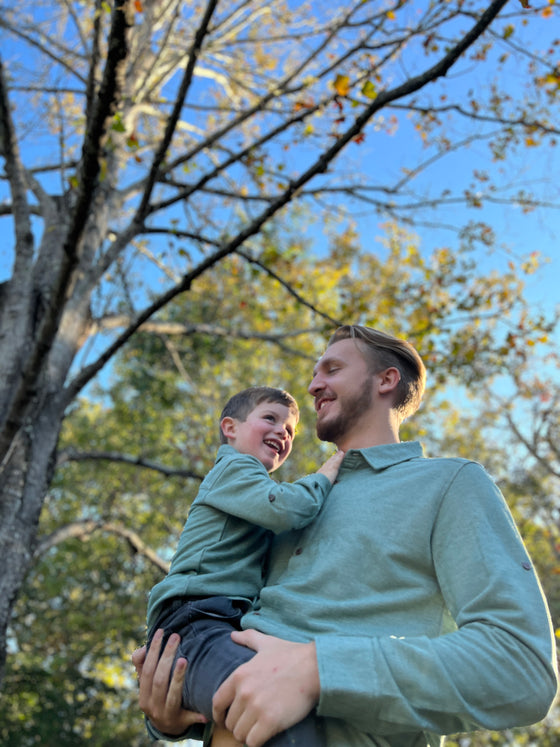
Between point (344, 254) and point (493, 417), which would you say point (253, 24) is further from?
point (493, 417)

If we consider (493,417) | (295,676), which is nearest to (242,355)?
(493,417)

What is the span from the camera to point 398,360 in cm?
241

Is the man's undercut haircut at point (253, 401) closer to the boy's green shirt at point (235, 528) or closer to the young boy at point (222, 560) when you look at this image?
the young boy at point (222, 560)

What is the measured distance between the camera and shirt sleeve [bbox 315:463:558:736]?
4.71ft

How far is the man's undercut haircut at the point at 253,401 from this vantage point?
2730 millimetres

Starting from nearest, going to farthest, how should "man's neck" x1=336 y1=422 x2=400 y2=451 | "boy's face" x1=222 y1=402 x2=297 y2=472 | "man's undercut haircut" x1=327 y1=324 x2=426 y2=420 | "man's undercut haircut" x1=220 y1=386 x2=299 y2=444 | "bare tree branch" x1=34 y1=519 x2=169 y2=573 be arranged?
"man's neck" x1=336 y1=422 x2=400 y2=451 → "man's undercut haircut" x1=327 y1=324 x2=426 y2=420 → "boy's face" x1=222 y1=402 x2=297 y2=472 → "man's undercut haircut" x1=220 y1=386 x2=299 y2=444 → "bare tree branch" x1=34 y1=519 x2=169 y2=573

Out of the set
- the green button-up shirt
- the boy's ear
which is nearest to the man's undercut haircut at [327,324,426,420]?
the green button-up shirt

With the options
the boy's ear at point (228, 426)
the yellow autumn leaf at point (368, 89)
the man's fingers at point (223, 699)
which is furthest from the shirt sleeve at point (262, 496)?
the yellow autumn leaf at point (368, 89)

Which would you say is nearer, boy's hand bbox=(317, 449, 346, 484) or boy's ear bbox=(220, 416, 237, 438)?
boy's hand bbox=(317, 449, 346, 484)

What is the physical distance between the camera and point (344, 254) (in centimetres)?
1305

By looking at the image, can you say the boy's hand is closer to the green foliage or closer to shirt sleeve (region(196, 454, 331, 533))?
shirt sleeve (region(196, 454, 331, 533))

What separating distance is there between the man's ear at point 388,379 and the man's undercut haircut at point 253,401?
1.53ft

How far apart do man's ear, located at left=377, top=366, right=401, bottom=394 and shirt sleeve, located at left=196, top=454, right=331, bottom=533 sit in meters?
0.42

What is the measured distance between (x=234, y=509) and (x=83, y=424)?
52.2 feet
